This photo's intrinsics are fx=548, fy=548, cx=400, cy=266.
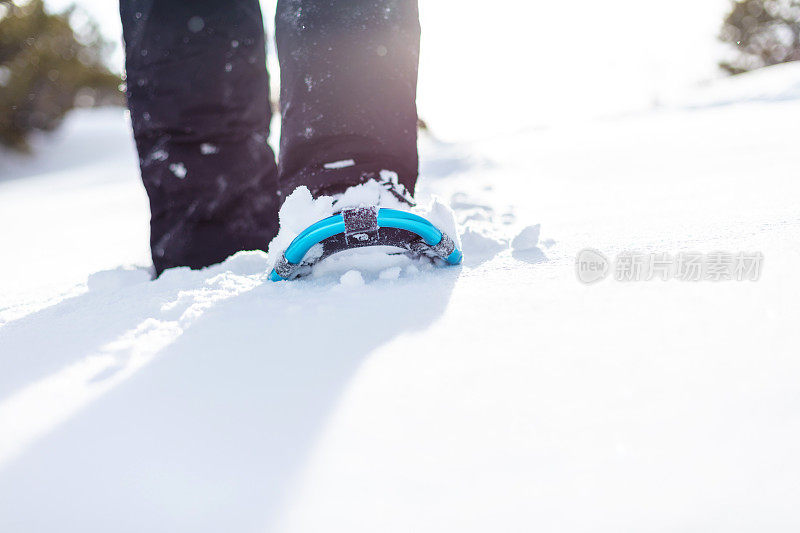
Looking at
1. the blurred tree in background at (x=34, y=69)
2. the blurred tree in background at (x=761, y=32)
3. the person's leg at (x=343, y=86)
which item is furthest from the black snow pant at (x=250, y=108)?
the blurred tree in background at (x=761, y=32)

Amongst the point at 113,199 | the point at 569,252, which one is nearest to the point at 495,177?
the point at 569,252

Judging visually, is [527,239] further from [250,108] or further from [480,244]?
[250,108]

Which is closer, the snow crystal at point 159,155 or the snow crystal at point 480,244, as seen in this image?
the snow crystal at point 480,244

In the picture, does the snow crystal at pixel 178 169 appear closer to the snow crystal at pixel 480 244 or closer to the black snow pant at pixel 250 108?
the black snow pant at pixel 250 108

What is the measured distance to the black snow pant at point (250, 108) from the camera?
3.04 ft

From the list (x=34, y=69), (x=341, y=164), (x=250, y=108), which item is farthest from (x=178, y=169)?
(x=34, y=69)

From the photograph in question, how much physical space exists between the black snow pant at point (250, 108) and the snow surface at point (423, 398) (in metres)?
0.20

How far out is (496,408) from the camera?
459mm

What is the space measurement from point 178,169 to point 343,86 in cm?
43

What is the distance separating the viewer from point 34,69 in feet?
32.9

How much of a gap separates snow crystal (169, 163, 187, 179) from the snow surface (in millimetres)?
264

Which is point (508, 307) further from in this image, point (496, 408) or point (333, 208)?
point (333, 208)

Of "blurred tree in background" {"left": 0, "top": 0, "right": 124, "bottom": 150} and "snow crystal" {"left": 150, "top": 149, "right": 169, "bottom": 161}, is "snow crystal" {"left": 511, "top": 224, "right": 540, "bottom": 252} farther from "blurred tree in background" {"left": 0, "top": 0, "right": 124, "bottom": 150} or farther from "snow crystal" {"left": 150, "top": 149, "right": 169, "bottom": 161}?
"blurred tree in background" {"left": 0, "top": 0, "right": 124, "bottom": 150}

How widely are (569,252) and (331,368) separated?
0.49 metres
